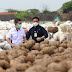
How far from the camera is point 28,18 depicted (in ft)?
135

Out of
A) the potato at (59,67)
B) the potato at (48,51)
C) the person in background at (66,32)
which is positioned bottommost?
the person in background at (66,32)

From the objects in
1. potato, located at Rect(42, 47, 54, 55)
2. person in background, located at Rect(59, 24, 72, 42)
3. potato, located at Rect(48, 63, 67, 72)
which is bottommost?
person in background, located at Rect(59, 24, 72, 42)

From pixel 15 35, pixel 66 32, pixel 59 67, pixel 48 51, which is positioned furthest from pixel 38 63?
pixel 66 32

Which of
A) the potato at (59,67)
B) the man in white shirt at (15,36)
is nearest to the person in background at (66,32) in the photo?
the man in white shirt at (15,36)

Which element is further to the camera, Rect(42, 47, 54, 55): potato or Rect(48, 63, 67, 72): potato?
Rect(42, 47, 54, 55): potato

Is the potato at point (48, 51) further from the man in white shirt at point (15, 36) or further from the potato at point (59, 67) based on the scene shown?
the man in white shirt at point (15, 36)

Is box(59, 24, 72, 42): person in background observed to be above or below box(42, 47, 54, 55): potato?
below

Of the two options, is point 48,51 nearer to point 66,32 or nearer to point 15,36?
point 15,36

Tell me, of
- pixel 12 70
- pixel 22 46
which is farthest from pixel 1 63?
pixel 22 46

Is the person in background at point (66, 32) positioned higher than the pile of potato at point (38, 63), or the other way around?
the pile of potato at point (38, 63)

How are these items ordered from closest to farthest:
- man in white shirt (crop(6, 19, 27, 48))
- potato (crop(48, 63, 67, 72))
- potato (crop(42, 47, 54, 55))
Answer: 1. potato (crop(48, 63, 67, 72))
2. potato (crop(42, 47, 54, 55))
3. man in white shirt (crop(6, 19, 27, 48))

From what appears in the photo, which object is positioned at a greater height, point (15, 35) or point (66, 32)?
point (15, 35)

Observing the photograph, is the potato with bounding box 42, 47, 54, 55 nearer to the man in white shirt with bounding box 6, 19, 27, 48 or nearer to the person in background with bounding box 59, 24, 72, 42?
the man in white shirt with bounding box 6, 19, 27, 48

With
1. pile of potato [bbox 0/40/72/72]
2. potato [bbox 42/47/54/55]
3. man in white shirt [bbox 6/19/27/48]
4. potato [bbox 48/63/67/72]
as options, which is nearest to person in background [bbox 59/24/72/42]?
man in white shirt [bbox 6/19/27/48]
